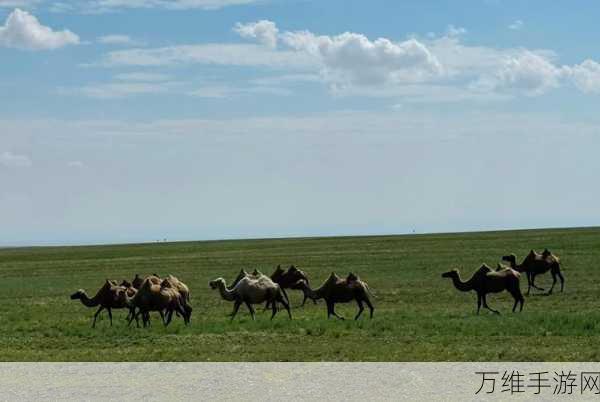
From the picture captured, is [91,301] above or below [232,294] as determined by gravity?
below

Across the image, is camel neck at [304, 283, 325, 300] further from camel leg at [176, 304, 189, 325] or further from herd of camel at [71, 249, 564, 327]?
camel leg at [176, 304, 189, 325]

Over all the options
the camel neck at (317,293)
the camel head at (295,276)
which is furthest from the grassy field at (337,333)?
the camel head at (295,276)

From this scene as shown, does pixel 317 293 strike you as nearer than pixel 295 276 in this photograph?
Yes

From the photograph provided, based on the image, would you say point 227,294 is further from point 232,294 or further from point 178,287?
point 178,287

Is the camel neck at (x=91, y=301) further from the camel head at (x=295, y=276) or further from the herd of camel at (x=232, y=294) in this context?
the camel head at (x=295, y=276)

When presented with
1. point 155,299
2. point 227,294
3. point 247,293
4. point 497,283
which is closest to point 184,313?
point 155,299

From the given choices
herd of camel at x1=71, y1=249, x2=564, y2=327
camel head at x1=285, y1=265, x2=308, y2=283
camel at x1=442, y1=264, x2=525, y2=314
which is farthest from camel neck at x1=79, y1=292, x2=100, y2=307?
camel at x1=442, y1=264, x2=525, y2=314

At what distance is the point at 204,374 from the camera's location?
1355 centimetres

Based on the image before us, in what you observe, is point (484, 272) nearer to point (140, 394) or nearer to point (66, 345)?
point (66, 345)

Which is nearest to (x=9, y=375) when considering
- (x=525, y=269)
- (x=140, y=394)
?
(x=140, y=394)

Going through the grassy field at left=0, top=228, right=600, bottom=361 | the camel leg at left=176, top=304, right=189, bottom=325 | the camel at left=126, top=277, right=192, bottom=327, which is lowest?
the grassy field at left=0, top=228, right=600, bottom=361

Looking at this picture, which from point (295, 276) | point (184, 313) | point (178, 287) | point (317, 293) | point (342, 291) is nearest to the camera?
point (184, 313)

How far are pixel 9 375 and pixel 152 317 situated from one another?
11.0m

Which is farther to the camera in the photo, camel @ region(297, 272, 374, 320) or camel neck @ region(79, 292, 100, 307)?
camel neck @ region(79, 292, 100, 307)
